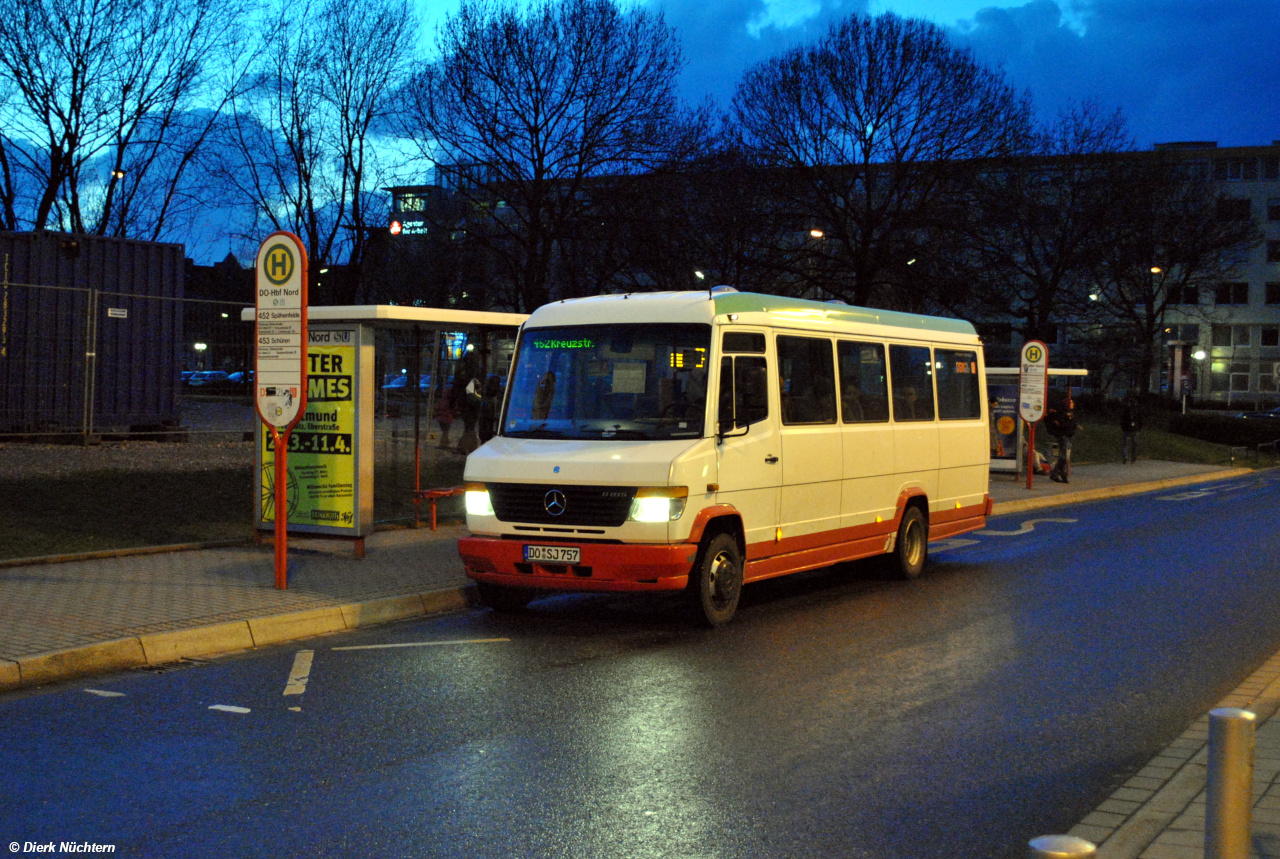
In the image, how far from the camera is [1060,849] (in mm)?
2883

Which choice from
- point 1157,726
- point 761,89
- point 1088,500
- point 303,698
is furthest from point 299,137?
point 1157,726

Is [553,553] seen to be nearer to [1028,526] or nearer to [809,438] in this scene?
[809,438]

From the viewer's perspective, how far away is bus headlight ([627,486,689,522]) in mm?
9391

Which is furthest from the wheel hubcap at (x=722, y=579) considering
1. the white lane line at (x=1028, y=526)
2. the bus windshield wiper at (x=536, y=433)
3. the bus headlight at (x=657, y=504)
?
the white lane line at (x=1028, y=526)

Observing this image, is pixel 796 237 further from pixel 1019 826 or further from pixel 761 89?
pixel 1019 826

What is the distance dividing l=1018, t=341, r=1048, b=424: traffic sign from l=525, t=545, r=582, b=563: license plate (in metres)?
17.0

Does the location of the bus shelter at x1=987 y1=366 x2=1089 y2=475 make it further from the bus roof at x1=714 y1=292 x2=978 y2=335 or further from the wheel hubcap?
the wheel hubcap

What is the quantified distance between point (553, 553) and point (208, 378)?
9.86 metres

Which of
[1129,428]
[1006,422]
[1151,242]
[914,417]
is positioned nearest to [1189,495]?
[1006,422]

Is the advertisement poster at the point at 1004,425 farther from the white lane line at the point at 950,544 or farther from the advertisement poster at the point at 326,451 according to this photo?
the advertisement poster at the point at 326,451

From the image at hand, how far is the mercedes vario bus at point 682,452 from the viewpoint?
9.52 meters

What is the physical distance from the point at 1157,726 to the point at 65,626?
7026mm

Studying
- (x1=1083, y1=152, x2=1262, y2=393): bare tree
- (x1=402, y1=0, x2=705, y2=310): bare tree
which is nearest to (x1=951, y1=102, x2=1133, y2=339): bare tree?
(x1=1083, y1=152, x2=1262, y2=393): bare tree

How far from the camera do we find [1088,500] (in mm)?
25062
